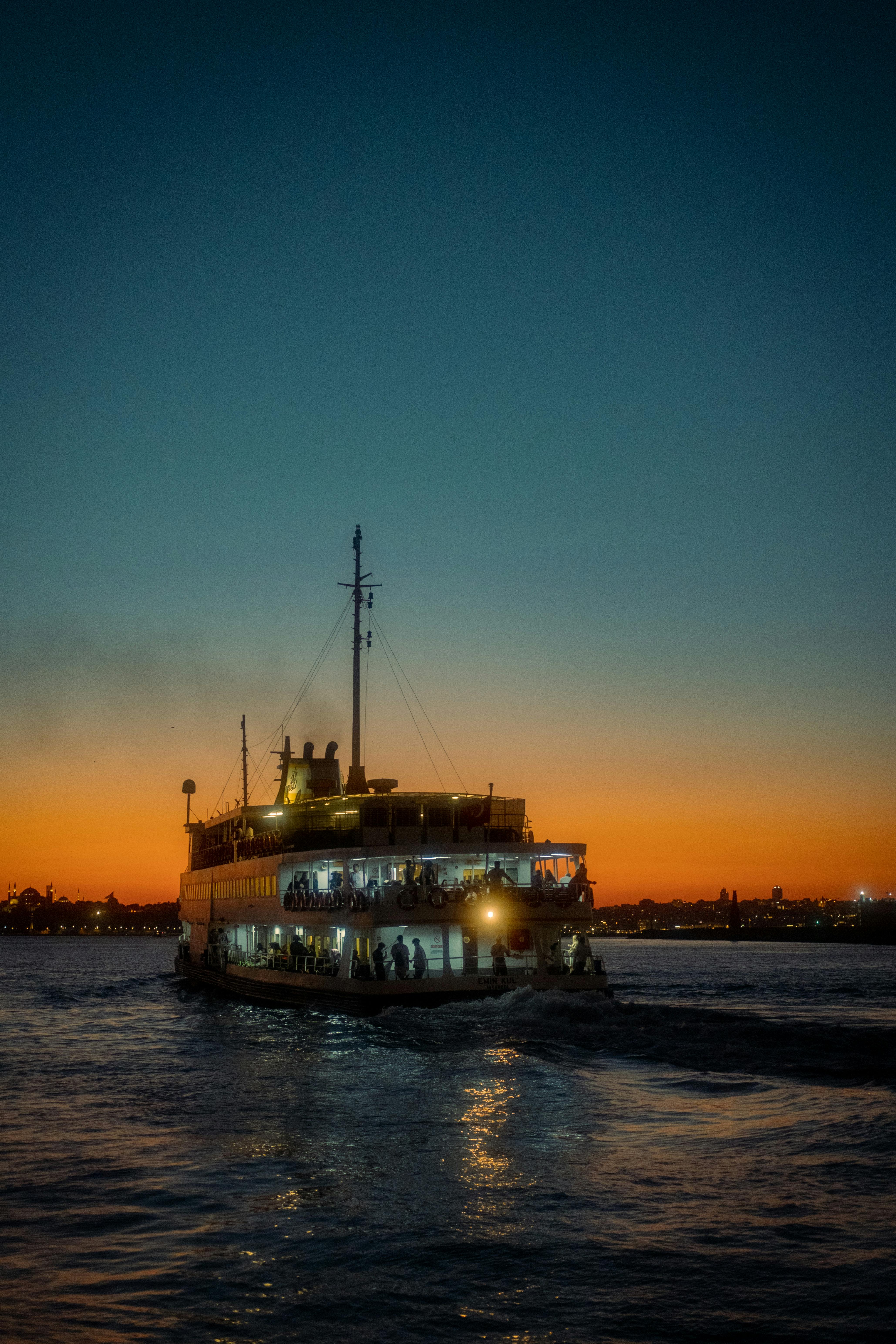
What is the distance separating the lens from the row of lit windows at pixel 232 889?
47938mm

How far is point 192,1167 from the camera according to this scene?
58.6ft

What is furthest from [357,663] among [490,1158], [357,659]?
[490,1158]

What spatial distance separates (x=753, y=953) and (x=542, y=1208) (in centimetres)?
16263

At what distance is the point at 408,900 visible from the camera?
34.5m

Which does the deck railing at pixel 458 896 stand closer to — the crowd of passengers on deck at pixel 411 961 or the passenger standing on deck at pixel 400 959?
the passenger standing on deck at pixel 400 959

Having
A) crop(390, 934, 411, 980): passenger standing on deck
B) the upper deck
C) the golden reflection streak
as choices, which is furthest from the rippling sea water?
the upper deck

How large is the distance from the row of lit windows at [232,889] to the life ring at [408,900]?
12.8m

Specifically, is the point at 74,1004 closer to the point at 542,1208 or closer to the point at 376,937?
the point at 376,937

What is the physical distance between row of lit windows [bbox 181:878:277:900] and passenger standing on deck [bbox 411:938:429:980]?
12.5m

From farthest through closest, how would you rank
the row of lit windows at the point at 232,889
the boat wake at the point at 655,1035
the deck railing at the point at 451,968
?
1. the row of lit windows at the point at 232,889
2. the deck railing at the point at 451,968
3. the boat wake at the point at 655,1035

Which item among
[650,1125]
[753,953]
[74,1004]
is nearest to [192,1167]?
[650,1125]

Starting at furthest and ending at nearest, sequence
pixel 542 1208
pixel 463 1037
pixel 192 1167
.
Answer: pixel 463 1037 < pixel 192 1167 < pixel 542 1208

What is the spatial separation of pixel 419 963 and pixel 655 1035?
7.34 m

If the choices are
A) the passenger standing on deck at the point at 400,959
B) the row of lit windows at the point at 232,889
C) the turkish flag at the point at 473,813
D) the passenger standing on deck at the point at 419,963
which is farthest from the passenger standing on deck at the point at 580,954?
the row of lit windows at the point at 232,889
